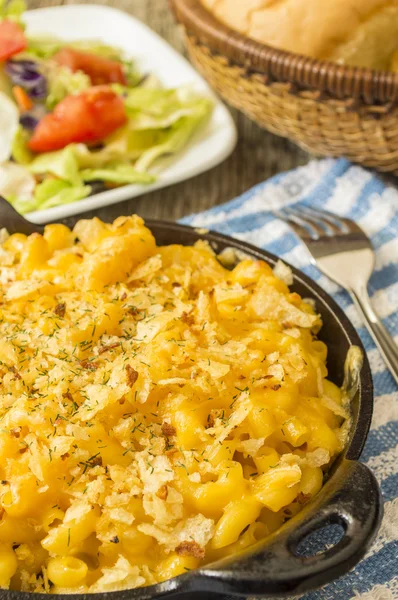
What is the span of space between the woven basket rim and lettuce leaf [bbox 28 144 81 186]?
2.74ft

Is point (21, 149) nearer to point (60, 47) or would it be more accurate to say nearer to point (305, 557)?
point (60, 47)

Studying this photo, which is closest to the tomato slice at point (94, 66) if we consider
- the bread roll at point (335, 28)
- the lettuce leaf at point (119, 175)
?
the lettuce leaf at point (119, 175)

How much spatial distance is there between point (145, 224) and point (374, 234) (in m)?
1.05

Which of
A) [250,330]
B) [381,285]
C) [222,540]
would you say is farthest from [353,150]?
[222,540]

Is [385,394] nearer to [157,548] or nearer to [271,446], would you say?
[271,446]

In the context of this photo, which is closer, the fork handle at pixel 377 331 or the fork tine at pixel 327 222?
the fork handle at pixel 377 331

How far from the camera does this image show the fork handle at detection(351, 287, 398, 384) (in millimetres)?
2439

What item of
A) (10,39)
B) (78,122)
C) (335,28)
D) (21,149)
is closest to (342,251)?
(335,28)

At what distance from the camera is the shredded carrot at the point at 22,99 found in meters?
4.06

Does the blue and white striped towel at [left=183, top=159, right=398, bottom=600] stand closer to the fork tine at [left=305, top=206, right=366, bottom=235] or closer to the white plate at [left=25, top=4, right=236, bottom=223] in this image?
the fork tine at [left=305, top=206, right=366, bottom=235]

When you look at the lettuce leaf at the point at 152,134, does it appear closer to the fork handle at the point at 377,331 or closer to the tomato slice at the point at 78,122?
the tomato slice at the point at 78,122

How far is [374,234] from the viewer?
9.79ft

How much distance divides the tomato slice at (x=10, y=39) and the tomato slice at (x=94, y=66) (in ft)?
0.79

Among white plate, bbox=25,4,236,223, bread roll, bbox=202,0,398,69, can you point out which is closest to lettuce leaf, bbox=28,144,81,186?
white plate, bbox=25,4,236,223
